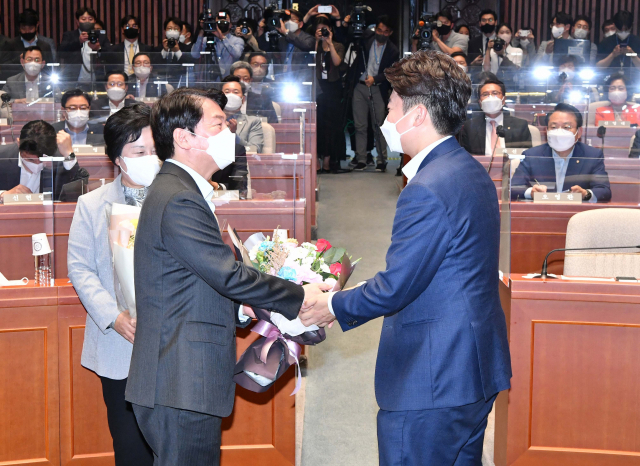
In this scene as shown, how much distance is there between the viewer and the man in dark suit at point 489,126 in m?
4.89

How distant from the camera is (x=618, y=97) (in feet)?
20.1

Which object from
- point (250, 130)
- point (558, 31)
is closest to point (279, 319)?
point (250, 130)

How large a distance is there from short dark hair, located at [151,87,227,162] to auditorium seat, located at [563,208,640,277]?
65.2 inches

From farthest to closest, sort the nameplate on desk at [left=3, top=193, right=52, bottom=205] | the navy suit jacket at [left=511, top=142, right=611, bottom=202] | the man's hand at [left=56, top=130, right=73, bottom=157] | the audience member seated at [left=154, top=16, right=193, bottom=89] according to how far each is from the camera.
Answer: the audience member seated at [left=154, top=16, right=193, bottom=89], the man's hand at [left=56, top=130, right=73, bottom=157], the nameplate on desk at [left=3, top=193, right=52, bottom=205], the navy suit jacket at [left=511, top=142, right=611, bottom=202]

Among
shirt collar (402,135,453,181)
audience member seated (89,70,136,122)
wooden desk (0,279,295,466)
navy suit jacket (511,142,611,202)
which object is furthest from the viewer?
audience member seated (89,70,136,122)

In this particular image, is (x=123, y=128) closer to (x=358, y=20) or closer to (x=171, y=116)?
(x=171, y=116)

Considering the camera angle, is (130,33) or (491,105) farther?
(130,33)

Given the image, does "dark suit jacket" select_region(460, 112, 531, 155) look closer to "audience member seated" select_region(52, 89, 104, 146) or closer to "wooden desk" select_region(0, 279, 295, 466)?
"audience member seated" select_region(52, 89, 104, 146)

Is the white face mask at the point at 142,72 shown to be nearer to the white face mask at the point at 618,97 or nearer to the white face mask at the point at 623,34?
the white face mask at the point at 618,97

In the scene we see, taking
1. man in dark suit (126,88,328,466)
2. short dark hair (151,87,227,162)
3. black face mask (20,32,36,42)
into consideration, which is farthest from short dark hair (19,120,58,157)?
black face mask (20,32,36,42)

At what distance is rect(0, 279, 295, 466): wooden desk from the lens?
7.24 ft

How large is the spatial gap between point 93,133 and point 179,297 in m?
3.81

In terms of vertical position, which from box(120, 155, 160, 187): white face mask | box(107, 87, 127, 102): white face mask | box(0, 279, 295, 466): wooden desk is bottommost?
box(0, 279, 295, 466): wooden desk

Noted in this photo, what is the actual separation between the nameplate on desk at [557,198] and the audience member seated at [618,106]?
2788 millimetres
